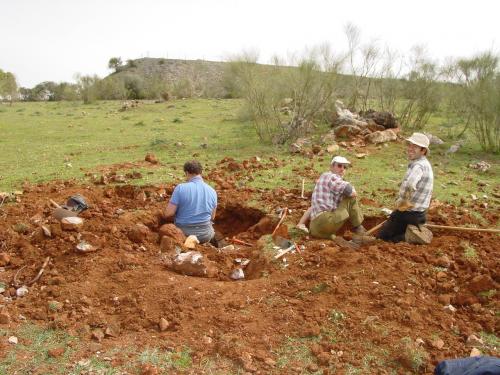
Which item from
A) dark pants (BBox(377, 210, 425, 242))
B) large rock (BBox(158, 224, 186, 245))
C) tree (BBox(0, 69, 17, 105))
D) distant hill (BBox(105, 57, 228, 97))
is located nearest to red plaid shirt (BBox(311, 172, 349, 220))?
dark pants (BBox(377, 210, 425, 242))

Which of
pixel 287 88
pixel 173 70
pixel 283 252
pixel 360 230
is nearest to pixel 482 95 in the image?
pixel 287 88

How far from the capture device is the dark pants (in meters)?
5.06

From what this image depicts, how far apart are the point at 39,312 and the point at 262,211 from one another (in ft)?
11.6

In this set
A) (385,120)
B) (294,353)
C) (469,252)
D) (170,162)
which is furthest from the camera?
(385,120)

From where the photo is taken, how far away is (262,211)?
6.58 m

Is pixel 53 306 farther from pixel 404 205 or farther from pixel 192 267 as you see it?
pixel 404 205

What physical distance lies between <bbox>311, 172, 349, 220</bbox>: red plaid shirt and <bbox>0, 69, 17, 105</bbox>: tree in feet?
97.6

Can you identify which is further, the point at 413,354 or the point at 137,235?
the point at 137,235

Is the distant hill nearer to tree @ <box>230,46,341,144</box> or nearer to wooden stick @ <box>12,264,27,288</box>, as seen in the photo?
tree @ <box>230,46,341,144</box>

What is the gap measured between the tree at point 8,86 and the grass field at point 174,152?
1237cm

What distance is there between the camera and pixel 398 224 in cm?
519

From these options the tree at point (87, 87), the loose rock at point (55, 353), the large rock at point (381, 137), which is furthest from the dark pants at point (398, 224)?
the tree at point (87, 87)

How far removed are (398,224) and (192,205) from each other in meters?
2.39

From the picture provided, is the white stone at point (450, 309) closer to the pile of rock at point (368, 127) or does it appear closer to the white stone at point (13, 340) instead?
the white stone at point (13, 340)
